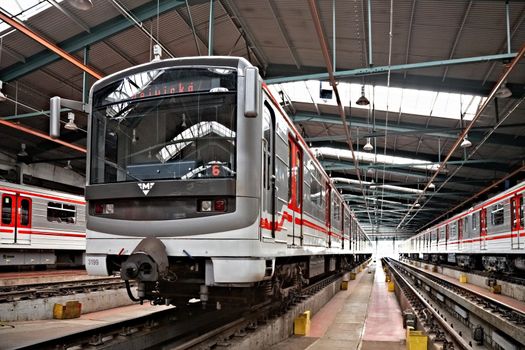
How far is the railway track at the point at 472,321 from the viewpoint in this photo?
334 inches

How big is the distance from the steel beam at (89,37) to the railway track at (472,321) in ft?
29.5

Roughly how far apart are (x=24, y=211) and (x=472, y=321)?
532 inches

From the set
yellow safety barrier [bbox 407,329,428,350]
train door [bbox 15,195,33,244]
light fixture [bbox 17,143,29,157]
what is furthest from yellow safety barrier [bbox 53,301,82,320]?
light fixture [bbox 17,143,29,157]

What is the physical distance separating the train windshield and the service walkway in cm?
323

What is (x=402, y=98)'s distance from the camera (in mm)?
17453

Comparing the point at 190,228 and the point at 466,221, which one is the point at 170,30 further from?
the point at 466,221

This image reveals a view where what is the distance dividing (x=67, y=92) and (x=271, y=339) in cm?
1271

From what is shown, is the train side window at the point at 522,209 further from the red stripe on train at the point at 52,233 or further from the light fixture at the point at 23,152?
the light fixture at the point at 23,152

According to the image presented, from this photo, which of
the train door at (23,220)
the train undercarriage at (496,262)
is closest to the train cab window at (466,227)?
the train undercarriage at (496,262)

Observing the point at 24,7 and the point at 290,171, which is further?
the point at 24,7

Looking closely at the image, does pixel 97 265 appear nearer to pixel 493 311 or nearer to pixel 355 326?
pixel 355 326

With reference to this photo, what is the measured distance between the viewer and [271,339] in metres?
7.18

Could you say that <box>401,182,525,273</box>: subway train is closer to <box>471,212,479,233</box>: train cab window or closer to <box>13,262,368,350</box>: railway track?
<box>471,212,479,233</box>: train cab window

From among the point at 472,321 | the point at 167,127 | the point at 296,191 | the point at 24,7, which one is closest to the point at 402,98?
the point at 472,321
